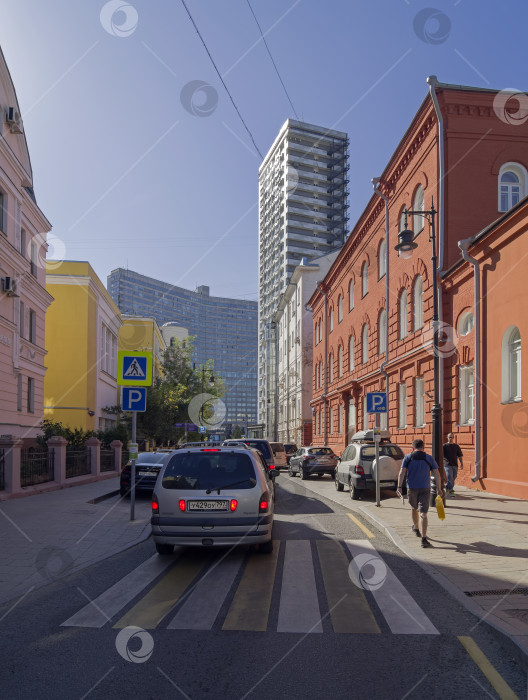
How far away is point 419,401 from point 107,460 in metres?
14.0

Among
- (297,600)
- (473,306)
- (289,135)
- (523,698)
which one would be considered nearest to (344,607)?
(297,600)

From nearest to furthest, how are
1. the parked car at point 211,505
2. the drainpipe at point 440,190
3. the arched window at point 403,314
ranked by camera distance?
the parked car at point 211,505 < the drainpipe at point 440,190 < the arched window at point 403,314

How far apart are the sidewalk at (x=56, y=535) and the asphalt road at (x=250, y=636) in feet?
1.28

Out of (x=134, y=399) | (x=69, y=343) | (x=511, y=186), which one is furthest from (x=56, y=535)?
(x=69, y=343)

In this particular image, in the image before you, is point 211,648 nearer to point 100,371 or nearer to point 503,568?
point 503,568

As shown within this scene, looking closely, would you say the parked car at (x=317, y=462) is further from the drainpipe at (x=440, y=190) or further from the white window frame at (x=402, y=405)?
the drainpipe at (x=440, y=190)

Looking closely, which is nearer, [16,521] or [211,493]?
[211,493]

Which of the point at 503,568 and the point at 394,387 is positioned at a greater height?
the point at 394,387

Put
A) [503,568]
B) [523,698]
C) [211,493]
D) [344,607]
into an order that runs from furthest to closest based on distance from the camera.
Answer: [211,493] < [503,568] < [344,607] < [523,698]

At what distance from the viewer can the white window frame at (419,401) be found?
23750 mm

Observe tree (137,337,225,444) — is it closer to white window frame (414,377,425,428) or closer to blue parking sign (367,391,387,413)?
white window frame (414,377,425,428)

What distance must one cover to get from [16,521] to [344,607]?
8.15 m

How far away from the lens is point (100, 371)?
39344 millimetres

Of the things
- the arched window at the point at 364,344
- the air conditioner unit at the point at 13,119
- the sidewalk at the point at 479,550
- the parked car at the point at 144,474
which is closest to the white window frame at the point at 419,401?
the sidewalk at the point at 479,550
